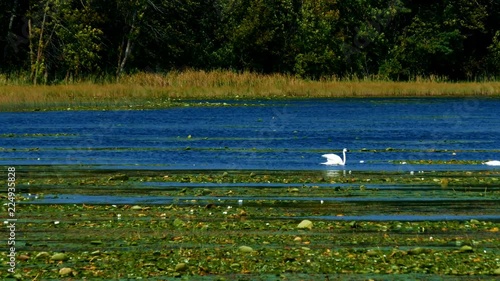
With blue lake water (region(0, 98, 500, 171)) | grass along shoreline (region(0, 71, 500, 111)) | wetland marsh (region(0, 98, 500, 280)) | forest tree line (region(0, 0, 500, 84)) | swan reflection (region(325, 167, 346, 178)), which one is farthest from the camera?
forest tree line (region(0, 0, 500, 84))

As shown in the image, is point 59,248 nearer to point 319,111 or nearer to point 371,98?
point 319,111

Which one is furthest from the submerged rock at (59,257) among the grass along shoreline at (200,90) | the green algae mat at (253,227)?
the grass along shoreline at (200,90)

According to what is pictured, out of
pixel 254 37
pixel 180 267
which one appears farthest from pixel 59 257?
pixel 254 37

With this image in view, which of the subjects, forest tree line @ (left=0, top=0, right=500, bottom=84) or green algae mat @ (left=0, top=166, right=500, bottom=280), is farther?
forest tree line @ (left=0, top=0, right=500, bottom=84)

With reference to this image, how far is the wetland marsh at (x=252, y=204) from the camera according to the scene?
13.7 meters

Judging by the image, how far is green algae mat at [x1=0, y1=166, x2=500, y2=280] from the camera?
1349cm

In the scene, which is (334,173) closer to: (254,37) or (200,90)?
(200,90)

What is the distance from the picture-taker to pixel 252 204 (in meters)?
19.3

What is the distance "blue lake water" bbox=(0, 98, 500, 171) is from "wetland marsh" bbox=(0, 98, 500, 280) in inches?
4.1

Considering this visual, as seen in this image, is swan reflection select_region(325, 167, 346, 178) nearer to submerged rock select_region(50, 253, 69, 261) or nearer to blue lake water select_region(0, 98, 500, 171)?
blue lake water select_region(0, 98, 500, 171)

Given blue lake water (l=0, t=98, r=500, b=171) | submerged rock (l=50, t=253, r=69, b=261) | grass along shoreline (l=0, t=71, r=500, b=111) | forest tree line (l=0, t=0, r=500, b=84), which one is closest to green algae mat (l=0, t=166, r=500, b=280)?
submerged rock (l=50, t=253, r=69, b=261)

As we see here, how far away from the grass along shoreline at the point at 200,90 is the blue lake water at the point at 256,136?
6199mm

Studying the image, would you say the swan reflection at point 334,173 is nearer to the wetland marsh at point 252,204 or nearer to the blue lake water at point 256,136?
the wetland marsh at point 252,204

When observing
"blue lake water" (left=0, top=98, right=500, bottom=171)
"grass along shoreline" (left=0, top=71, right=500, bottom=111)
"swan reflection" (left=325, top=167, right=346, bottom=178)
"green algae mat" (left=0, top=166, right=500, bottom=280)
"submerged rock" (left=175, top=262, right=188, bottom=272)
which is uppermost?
"submerged rock" (left=175, top=262, right=188, bottom=272)
